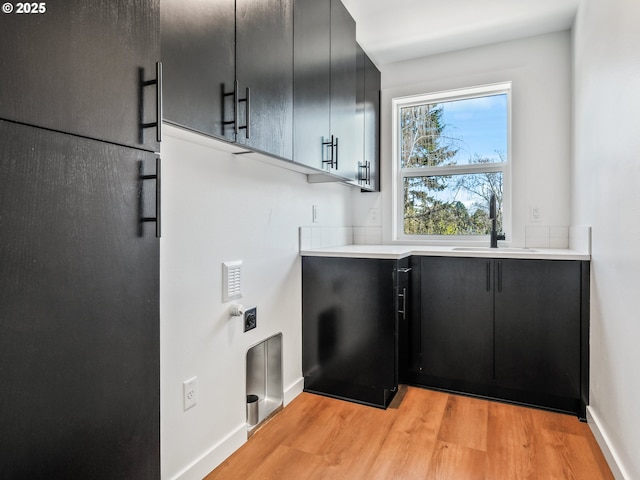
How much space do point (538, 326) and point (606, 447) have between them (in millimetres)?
659

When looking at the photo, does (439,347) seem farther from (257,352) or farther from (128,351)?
(128,351)

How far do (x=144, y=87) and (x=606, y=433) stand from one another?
2276 millimetres

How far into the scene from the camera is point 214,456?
5.59 feet

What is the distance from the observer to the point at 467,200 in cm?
305

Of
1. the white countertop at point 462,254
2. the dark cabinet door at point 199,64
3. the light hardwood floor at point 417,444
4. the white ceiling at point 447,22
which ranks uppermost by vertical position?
the white ceiling at point 447,22

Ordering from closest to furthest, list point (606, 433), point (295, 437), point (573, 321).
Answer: point (606, 433), point (295, 437), point (573, 321)

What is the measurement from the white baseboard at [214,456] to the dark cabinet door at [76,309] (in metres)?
0.68

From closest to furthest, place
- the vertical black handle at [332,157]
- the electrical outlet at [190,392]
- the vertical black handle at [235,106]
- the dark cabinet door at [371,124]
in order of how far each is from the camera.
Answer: the vertical black handle at [235,106], the electrical outlet at [190,392], the vertical black handle at [332,157], the dark cabinet door at [371,124]

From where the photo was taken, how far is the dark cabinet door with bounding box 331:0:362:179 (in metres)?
2.23

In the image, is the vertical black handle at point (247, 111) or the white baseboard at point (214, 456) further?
the white baseboard at point (214, 456)

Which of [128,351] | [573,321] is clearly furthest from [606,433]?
[128,351]

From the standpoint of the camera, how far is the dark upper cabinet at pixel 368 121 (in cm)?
272

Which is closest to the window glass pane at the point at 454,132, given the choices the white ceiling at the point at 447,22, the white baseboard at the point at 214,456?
the white ceiling at the point at 447,22

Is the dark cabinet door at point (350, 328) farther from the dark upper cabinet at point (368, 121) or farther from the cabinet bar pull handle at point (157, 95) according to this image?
the cabinet bar pull handle at point (157, 95)
